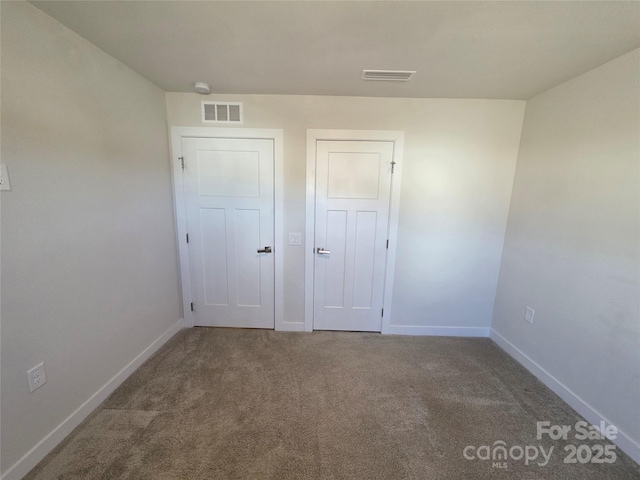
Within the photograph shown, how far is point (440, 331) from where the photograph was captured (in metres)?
2.67

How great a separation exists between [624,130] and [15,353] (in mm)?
3721

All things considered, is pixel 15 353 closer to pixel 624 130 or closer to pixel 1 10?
pixel 1 10

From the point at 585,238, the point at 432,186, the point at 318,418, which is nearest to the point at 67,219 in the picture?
the point at 318,418

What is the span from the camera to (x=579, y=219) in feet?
5.79

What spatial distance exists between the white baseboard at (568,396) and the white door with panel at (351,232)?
4.14ft

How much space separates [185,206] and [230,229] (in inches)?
19.8

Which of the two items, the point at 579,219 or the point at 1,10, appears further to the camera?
the point at 579,219

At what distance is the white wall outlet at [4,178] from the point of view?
1144 millimetres

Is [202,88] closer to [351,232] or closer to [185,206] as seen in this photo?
[185,206]

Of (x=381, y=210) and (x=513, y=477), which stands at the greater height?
(x=381, y=210)

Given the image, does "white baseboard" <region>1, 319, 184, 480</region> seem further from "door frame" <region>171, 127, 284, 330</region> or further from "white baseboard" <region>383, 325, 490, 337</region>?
"white baseboard" <region>383, 325, 490, 337</region>

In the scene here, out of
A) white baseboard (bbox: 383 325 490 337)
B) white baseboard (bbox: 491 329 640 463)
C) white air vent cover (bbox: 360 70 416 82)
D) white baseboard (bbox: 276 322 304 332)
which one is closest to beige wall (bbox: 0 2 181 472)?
white baseboard (bbox: 276 322 304 332)

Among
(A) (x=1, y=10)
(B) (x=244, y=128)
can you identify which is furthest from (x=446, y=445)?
(A) (x=1, y=10)

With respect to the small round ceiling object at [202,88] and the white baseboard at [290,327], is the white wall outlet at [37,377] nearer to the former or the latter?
the white baseboard at [290,327]
